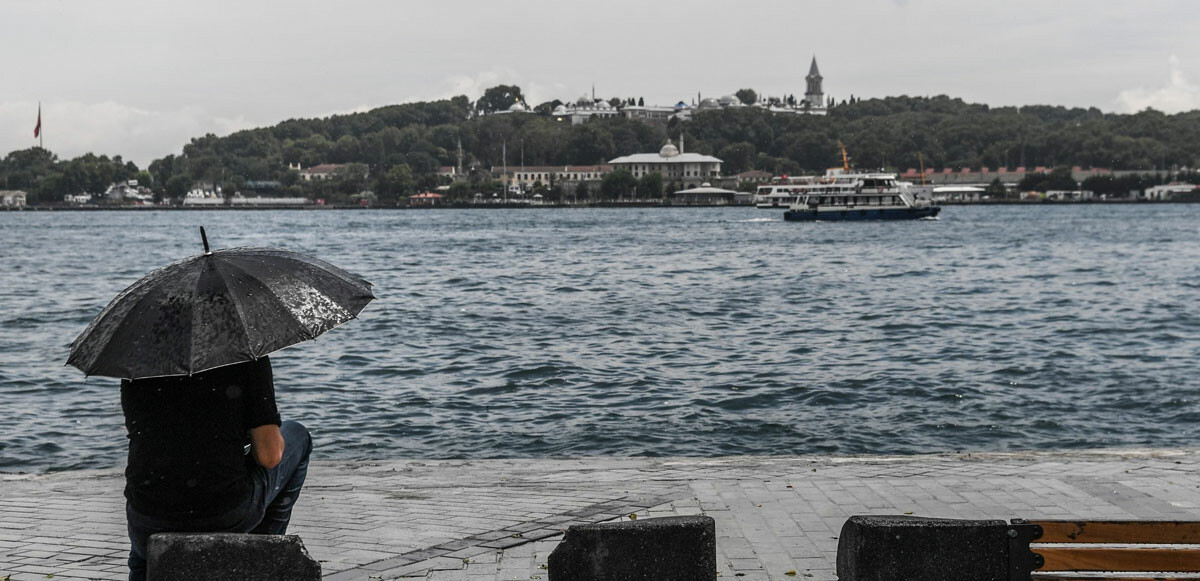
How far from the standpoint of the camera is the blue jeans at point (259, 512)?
3809 mm

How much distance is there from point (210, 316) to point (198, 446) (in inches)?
15.4

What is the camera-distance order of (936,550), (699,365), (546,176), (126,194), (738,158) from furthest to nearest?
(738,158)
(126,194)
(546,176)
(699,365)
(936,550)

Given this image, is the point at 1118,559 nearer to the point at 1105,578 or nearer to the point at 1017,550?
the point at 1105,578

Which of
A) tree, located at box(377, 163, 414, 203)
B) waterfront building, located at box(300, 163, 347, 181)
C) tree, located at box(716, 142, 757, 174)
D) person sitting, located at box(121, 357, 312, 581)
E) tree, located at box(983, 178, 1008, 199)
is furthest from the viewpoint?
tree, located at box(716, 142, 757, 174)

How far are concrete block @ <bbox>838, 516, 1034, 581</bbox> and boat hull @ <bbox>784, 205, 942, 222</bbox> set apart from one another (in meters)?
86.8

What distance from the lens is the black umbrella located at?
3631mm

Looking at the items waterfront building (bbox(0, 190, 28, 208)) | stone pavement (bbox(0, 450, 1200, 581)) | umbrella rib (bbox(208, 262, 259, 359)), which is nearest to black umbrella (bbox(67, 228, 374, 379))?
umbrella rib (bbox(208, 262, 259, 359))

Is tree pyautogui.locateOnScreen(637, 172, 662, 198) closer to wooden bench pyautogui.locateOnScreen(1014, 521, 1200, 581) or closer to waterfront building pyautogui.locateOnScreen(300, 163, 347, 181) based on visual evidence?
waterfront building pyautogui.locateOnScreen(300, 163, 347, 181)

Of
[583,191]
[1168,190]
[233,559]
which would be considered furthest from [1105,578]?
[583,191]

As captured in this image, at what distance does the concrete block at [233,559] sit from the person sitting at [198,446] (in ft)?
1.40

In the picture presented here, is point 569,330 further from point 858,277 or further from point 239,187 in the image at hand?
point 239,187

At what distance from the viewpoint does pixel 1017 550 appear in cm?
362

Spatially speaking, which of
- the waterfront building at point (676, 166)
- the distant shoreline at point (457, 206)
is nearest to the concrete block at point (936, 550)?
the distant shoreline at point (457, 206)

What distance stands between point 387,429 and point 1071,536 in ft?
28.6
